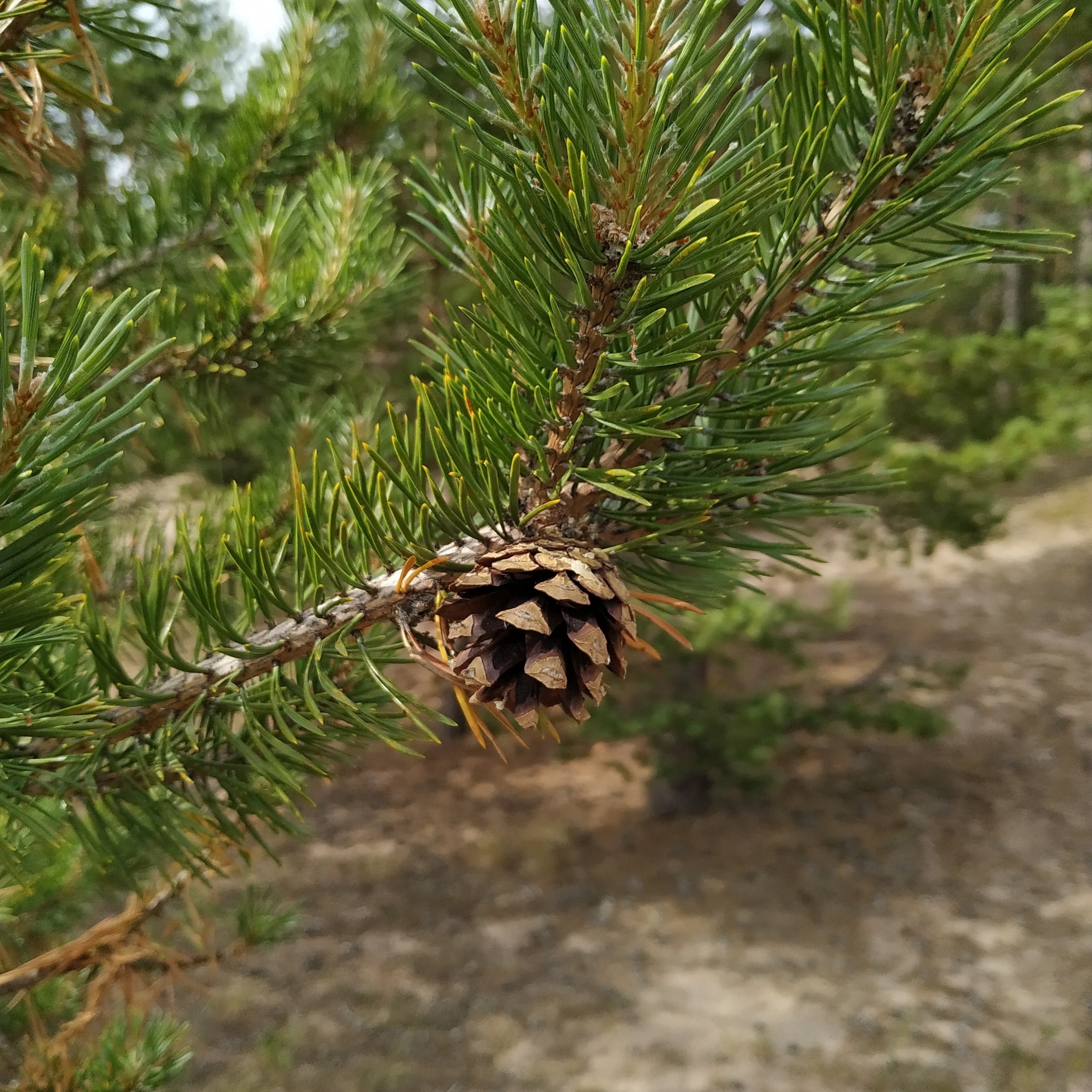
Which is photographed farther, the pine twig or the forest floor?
the forest floor

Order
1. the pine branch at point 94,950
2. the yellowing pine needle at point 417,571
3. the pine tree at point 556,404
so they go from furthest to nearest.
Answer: the pine branch at point 94,950, the yellowing pine needle at point 417,571, the pine tree at point 556,404

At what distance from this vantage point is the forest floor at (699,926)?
285 cm

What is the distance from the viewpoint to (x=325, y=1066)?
295 cm

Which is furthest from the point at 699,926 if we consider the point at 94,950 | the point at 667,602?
the point at 667,602

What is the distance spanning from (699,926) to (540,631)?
3.67m

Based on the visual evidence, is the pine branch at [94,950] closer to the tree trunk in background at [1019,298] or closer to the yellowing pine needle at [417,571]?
the yellowing pine needle at [417,571]

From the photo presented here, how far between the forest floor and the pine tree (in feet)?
6.22

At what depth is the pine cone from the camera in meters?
0.47

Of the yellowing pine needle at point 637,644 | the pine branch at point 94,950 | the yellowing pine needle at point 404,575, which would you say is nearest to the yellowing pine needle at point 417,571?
the yellowing pine needle at point 404,575

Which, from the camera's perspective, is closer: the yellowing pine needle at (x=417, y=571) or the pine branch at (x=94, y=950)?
the yellowing pine needle at (x=417, y=571)

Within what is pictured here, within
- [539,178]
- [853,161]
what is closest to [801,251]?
[853,161]

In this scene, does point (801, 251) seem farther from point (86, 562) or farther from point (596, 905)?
point (596, 905)

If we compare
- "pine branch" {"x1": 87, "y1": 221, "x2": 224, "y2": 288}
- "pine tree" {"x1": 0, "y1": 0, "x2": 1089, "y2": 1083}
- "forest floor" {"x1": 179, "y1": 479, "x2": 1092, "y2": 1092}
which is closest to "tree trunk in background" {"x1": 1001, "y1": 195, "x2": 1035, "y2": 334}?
"forest floor" {"x1": 179, "y1": 479, "x2": 1092, "y2": 1092}

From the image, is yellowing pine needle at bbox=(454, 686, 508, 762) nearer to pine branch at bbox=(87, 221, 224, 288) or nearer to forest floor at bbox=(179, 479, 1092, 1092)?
pine branch at bbox=(87, 221, 224, 288)
